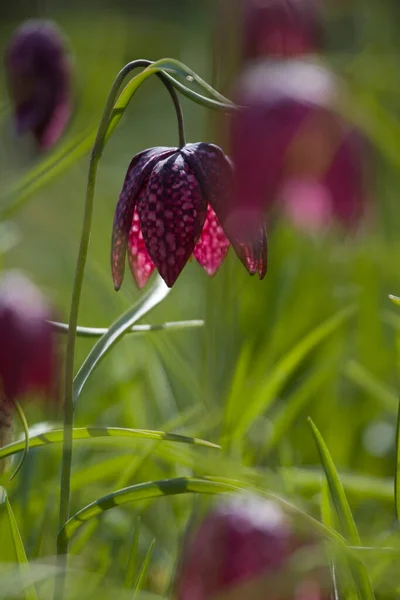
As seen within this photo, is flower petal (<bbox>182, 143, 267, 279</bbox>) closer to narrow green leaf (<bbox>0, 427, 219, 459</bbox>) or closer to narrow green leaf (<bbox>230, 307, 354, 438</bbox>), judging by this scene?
narrow green leaf (<bbox>0, 427, 219, 459</bbox>)

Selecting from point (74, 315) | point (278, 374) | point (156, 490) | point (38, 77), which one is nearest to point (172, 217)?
point (74, 315)

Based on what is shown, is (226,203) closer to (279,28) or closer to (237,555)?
(237,555)

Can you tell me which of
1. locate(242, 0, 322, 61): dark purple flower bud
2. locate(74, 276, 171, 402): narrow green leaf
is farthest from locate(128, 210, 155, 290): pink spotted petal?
locate(242, 0, 322, 61): dark purple flower bud

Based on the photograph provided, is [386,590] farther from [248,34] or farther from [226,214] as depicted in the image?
[248,34]

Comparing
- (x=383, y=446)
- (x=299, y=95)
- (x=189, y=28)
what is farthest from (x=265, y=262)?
(x=189, y=28)

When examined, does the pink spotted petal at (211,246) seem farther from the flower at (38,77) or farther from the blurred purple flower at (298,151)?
the flower at (38,77)

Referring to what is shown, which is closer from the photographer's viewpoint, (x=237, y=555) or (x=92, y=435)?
(x=237, y=555)

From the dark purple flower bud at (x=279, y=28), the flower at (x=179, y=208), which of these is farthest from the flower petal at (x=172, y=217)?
the dark purple flower bud at (x=279, y=28)
